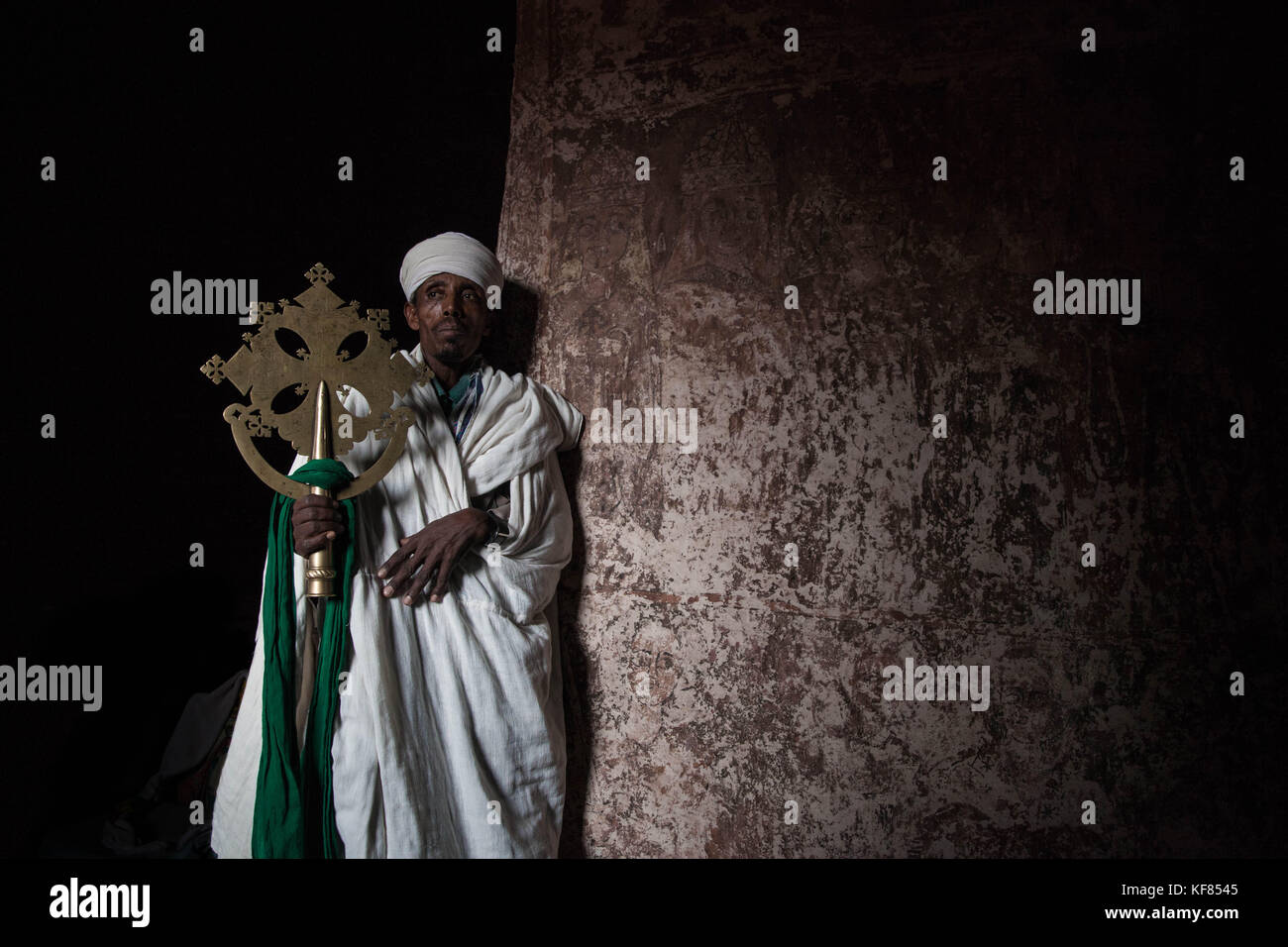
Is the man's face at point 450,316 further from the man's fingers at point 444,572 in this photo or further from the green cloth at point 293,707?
the man's fingers at point 444,572

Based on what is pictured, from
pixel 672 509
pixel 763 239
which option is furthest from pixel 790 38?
pixel 672 509

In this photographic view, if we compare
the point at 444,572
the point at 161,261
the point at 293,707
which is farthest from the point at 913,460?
the point at 161,261

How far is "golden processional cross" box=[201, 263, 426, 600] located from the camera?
190 cm

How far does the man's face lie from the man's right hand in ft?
1.58

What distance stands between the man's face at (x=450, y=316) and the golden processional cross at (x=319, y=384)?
0.14 metres

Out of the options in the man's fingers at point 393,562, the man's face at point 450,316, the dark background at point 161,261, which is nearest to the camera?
the man's fingers at point 393,562

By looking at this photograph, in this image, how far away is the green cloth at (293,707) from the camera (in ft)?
6.05

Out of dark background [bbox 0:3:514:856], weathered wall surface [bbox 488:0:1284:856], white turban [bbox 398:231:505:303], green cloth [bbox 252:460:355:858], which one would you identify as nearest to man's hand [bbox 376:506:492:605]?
green cloth [bbox 252:460:355:858]

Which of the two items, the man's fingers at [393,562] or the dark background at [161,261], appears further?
the dark background at [161,261]

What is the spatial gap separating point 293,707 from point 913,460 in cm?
161

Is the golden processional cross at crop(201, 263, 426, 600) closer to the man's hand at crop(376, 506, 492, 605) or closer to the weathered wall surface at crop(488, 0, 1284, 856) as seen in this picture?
the man's hand at crop(376, 506, 492, 605)

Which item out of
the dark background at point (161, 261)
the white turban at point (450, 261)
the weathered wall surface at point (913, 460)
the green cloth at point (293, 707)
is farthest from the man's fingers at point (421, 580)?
the dark background at point (161, 261)

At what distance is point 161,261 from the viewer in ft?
8.55

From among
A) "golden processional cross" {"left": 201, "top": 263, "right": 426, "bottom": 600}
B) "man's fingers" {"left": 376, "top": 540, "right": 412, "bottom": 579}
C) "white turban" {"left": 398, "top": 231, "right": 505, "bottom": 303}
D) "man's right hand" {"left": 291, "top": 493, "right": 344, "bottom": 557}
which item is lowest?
"man's fingers" {"left": 376, "top": 540, "right": 412, "bottom": 579}
